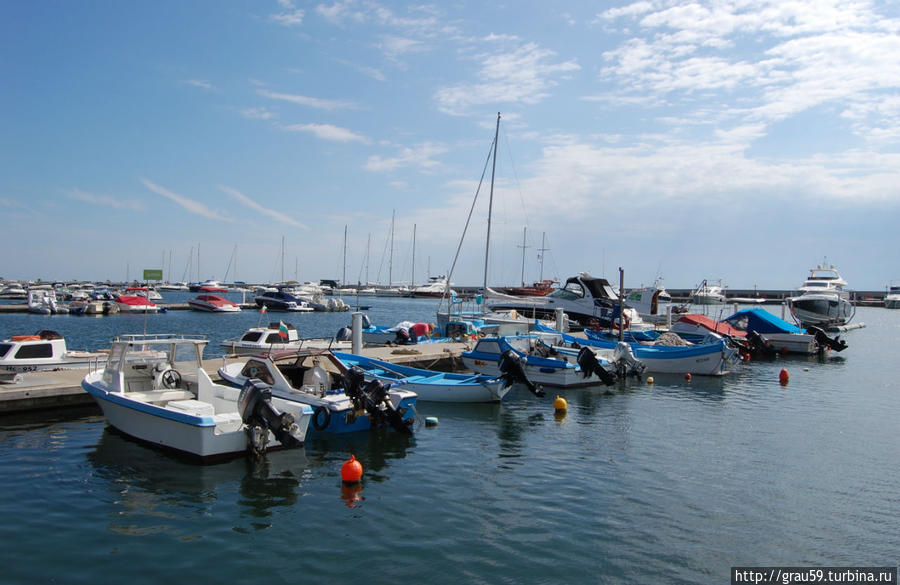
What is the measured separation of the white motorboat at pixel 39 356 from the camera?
20.3 metres

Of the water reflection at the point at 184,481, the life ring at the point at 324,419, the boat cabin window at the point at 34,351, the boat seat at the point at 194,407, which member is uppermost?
the boat cabin window at the point at 34,351

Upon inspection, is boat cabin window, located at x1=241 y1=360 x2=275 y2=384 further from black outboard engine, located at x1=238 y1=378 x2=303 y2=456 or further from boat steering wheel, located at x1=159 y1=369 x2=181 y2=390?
black outboard engine, located at x1=238 y1=378 x2=303 y2=456

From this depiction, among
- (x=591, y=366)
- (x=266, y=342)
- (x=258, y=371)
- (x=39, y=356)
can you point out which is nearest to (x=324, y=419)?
(x=258, y=371)

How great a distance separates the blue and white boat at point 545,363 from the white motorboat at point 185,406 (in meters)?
12.3

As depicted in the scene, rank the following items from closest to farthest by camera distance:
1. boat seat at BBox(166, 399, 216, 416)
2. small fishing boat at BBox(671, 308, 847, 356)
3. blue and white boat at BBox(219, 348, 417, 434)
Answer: boat seat at BBox(166, 399, 216, 416), blue and white boat at BBox(219, 348, 417, 434), small fishing boat at BBox(671, 308, 847, 356)

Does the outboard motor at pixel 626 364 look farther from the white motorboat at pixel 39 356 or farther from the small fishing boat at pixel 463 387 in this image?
the white motorboat at pixel 39 356

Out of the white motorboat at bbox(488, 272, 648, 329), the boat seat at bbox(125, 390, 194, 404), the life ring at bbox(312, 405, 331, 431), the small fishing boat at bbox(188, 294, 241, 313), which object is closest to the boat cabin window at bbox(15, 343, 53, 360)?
the boat seat at bbox(125, 390, 194, 404)

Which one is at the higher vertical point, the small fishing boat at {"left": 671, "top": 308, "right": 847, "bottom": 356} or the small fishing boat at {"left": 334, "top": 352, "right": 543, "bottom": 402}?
the small fishing boat at {"left": 671, "top": 308, "right": 847, "bottom": 356}

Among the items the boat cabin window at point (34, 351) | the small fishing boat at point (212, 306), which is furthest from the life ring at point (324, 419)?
the small fishing boat at point (212, 306)

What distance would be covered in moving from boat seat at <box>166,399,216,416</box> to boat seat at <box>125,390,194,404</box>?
524mm

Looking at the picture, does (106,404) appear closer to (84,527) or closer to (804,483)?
(84,527)

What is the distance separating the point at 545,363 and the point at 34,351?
19002 mm

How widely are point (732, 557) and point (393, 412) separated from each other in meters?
8.97

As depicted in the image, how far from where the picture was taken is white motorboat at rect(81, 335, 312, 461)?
1323 cm
